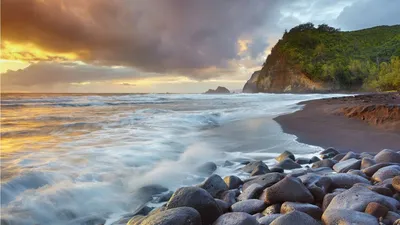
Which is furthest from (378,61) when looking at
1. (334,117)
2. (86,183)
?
(86,183)

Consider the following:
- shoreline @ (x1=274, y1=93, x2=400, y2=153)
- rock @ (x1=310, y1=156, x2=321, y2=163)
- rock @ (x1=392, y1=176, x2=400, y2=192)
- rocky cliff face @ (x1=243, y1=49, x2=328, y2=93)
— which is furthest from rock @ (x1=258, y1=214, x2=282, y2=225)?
rocky cliff face @ (x1=243, y1=49, x2=328, y2=93)

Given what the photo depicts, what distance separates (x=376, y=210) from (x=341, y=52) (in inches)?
3224

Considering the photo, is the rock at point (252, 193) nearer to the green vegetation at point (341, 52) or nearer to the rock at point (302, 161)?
the rock at point (302, 161)

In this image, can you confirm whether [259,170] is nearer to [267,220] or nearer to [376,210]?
[267,220]

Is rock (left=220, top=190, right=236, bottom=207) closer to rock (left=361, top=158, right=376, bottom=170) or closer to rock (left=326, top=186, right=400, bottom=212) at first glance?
rock (left=326, top=186, right=400, bottom=212)

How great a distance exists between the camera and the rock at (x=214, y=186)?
367cm

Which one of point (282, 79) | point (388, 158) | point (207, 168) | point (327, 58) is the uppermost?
point (327, 58)

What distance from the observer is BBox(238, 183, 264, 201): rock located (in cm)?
341

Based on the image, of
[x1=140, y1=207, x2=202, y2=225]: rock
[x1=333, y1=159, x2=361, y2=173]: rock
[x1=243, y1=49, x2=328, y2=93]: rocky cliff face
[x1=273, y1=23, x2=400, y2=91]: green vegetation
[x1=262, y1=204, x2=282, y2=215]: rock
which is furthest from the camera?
[x1=243, y1=49, x2=328, y2=93]: rocky cliff face

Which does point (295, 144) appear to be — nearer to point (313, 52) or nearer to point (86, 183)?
point (86, 183)

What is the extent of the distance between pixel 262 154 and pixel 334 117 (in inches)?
222

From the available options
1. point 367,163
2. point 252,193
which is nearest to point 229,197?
point 252,193

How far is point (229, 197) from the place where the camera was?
3494mm

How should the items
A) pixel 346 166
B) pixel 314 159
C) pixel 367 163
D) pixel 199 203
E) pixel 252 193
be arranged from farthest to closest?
pixel 314 159, pixel 346 166, pixel 367 163, pixel 252 193, pixel 199 203
